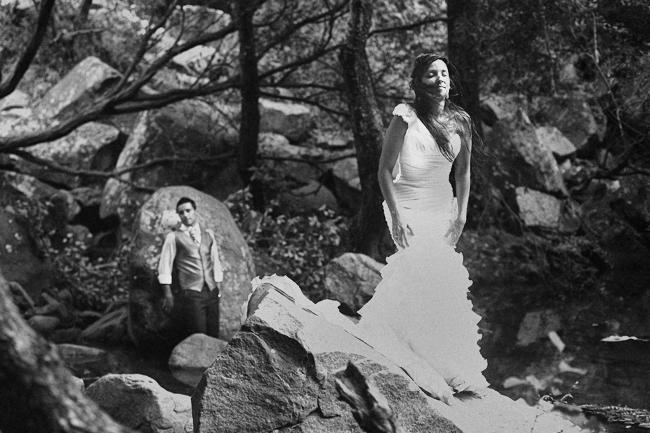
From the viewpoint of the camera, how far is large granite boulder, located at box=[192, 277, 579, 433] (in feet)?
16.5

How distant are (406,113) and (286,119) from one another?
10238 mm

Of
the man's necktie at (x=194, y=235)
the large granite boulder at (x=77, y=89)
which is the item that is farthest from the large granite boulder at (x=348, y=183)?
the man's necktie at (x=194, y=235)

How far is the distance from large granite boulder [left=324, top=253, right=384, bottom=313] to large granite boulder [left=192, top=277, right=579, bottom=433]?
186 inches

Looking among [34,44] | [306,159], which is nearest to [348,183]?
[306,159]

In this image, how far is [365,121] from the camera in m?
10.7

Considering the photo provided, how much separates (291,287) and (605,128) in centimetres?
1149

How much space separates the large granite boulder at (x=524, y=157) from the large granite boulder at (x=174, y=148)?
4.32 meters

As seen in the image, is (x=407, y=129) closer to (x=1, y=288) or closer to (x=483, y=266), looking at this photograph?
(x=1, y=288)

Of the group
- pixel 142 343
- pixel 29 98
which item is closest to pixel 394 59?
pixel 142 343

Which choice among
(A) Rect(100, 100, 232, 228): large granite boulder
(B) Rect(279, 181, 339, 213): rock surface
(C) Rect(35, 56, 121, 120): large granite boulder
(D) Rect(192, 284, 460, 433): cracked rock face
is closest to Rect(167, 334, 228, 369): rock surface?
(D) Rect(192, 284, 460, 433): cracked rock face

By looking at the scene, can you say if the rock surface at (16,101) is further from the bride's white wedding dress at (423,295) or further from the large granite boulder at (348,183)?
the bride's white wedding dress at (423,295)

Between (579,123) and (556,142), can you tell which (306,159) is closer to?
(556,142)

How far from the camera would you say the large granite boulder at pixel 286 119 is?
1569 cm

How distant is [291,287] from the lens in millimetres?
5781
